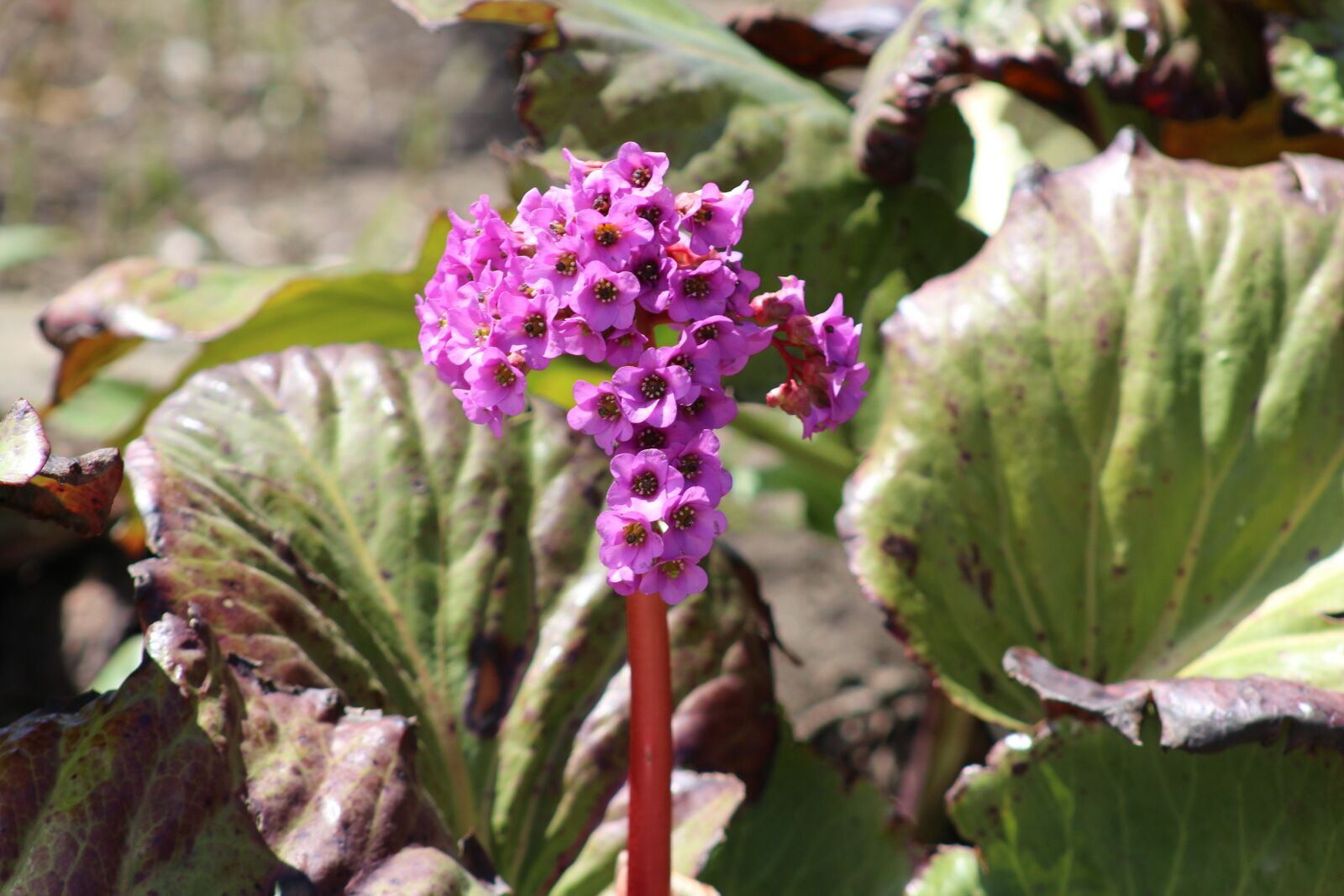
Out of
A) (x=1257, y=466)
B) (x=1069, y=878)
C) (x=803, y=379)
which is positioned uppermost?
(x=803, y=379)

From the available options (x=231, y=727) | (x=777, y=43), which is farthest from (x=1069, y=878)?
(x=777, y=43)

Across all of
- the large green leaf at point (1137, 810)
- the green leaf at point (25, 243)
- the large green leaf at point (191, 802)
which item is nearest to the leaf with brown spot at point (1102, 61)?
the large green leaf at point (1137, 810)

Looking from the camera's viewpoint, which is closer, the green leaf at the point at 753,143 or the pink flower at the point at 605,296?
the pink flower at the point at 605,296

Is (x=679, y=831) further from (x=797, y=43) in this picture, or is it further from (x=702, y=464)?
(x=797, y=43)

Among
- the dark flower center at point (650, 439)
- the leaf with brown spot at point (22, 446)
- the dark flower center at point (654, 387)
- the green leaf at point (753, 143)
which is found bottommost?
the green leaf at point (753, 143)

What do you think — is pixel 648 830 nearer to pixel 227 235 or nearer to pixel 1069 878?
pixel 1069 878

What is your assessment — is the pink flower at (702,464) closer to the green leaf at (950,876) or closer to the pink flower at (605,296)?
the pink flower at (605,296)
